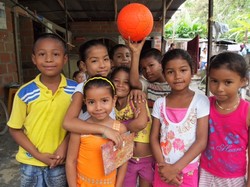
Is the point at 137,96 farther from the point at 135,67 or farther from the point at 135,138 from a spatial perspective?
the point at 135,138

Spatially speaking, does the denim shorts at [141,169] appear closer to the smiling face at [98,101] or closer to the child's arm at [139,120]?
the child's arm at [139,120]

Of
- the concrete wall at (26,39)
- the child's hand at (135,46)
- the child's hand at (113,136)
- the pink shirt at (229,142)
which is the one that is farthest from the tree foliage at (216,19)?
the child's hand at (113,136)

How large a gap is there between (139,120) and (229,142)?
0.58 meters

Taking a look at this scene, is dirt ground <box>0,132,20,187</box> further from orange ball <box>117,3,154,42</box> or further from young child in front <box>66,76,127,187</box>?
orange ball <box>117,3,154,42</box>

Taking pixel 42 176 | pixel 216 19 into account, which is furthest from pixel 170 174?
pixel 216 19

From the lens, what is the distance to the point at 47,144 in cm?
164

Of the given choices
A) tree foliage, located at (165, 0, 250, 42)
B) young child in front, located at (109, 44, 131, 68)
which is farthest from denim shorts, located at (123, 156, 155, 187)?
tree foliage, located at (165, 0, 250, 42)

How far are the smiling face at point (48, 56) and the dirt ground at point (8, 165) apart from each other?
1662 mm

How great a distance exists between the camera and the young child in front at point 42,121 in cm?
160

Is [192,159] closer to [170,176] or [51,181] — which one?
[170,176]

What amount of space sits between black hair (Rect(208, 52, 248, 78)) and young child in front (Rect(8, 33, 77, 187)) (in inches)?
39.7

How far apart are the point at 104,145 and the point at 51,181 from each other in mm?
549

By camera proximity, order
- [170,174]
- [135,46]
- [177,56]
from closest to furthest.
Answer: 1. [170,174]
2. [177,56]
3. [135,46]

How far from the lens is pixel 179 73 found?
166 centimetres
